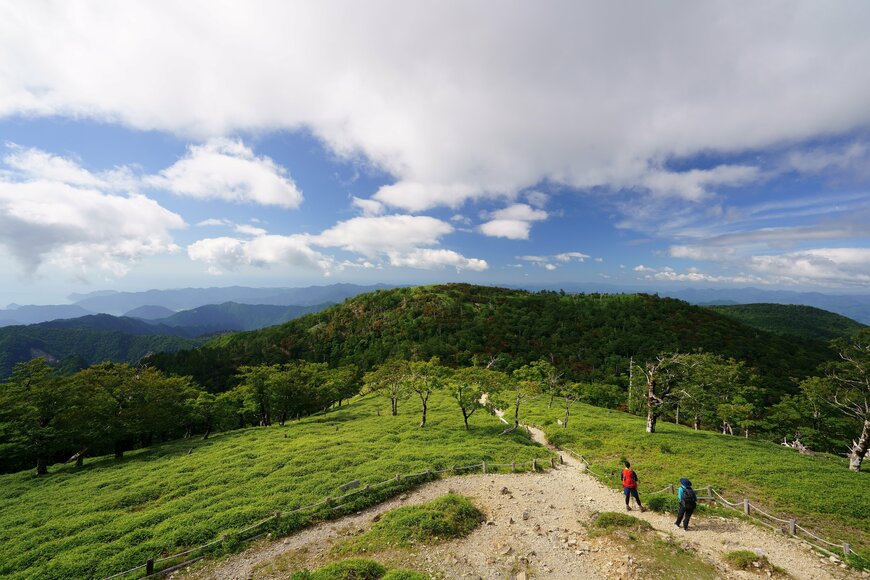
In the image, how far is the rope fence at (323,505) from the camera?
18953 millimetres

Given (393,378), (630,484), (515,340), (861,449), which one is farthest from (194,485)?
(515,340)

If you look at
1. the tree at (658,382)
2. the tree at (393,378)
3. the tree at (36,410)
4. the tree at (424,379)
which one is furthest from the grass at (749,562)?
the tree at (36,410)

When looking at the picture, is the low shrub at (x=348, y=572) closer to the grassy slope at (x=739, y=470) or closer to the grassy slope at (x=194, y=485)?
the grassy slope at (x=194, y=485)

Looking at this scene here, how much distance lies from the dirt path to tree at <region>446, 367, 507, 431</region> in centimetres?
2138

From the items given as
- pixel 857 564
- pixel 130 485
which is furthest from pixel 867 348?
pixel 130 485

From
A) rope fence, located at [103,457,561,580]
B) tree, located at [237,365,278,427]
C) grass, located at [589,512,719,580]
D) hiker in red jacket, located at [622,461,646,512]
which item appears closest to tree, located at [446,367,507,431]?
rope fence, located at [103,457,561,580]

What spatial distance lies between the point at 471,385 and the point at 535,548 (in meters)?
32.9

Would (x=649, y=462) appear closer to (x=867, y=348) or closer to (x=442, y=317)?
(x=867, y=348)

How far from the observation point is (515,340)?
519 ft

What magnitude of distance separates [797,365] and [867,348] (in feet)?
524

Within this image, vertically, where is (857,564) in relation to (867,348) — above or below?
below

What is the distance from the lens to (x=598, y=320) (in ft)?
600

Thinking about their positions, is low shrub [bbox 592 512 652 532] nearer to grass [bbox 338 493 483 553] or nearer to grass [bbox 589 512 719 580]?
grass [bbox 589 512 719 580]

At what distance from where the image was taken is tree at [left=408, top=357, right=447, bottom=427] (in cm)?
5134
